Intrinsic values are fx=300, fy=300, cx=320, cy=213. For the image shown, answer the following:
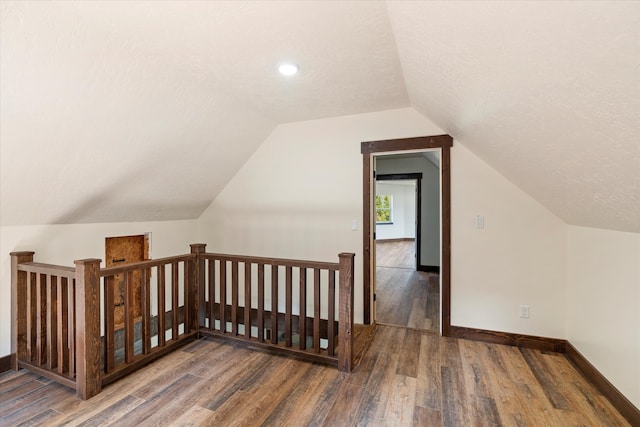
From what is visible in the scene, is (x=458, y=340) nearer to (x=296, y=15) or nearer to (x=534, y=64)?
(x=534, y=64)

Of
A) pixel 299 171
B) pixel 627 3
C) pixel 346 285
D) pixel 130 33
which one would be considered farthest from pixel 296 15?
pixel 299 171

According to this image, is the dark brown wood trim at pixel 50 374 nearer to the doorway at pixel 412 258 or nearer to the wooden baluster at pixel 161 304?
the wooden baluster at pixel 161 304

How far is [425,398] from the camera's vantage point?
81.7 inches

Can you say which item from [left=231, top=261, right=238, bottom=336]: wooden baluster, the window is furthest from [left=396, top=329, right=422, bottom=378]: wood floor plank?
the window

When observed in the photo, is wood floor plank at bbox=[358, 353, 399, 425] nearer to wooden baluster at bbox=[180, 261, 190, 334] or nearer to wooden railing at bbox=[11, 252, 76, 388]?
wooden baluster at bbox=[180, 261, 190, 334]

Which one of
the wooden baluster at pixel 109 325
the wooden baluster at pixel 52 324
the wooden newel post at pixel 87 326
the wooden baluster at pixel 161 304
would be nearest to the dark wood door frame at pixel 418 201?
the wooden baluster at pixel 161 304

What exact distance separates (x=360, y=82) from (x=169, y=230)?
3092 millimetres

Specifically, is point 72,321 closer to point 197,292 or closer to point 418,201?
point 197,292

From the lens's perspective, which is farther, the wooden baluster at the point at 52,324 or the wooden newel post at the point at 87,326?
the wooden baluster at the point at 52,324

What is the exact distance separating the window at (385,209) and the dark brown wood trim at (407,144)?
7968 mm

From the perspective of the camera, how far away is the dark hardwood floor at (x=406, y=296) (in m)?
3.63

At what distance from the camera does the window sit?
11.2 meters

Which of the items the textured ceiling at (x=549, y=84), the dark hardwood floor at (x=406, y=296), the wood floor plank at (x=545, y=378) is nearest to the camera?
the textured ceiling at (x=549, y=84)

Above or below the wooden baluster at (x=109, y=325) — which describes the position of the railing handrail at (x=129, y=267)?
above
